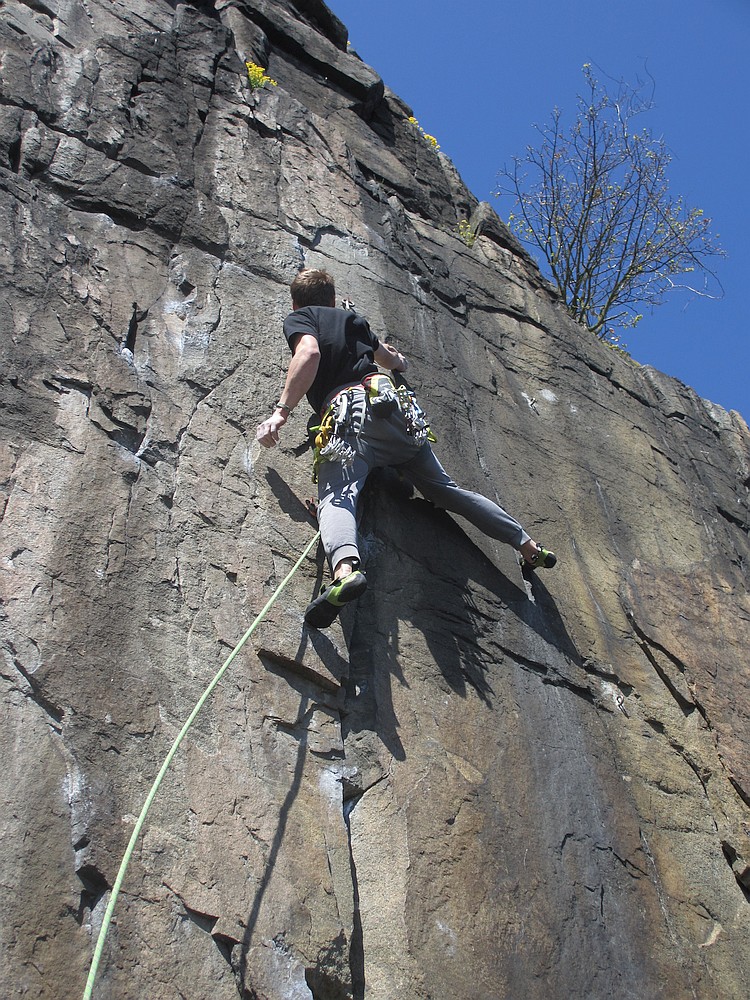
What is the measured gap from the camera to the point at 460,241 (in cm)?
842

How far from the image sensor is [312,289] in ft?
17.7

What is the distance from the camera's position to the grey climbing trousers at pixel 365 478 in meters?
4.63

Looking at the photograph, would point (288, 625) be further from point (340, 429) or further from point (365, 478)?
point (340, 429)

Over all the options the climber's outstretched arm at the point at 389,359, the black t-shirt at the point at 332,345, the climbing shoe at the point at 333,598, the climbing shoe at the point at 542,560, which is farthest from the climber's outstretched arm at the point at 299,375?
the climbing shoe at the point at 542,560

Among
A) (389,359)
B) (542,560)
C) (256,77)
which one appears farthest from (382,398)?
(256,77)

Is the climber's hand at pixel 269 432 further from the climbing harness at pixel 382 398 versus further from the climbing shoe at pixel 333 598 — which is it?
the climbing shoe at pixel 333 598

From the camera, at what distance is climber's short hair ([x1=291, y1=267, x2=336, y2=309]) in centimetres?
540

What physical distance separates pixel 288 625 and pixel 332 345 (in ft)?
4.96

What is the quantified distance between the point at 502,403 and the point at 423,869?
11.9 feet

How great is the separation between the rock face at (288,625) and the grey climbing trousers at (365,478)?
0.20 meters

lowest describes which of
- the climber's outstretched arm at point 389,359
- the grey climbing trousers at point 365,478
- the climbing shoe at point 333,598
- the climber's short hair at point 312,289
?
the climbing shoe at point 333,598

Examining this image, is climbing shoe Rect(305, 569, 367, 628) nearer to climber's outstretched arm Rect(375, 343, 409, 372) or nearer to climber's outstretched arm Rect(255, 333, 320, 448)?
climber's outstretched arm Rect(255, 333, 320, 448)

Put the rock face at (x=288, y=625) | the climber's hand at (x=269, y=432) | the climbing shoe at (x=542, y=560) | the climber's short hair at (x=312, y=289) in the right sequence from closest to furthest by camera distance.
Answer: the rock face at (x=288, y=625), the climber's hand at (x=269, y=432), the climber's short hair at (x=312, y=289), the climbing shoe at (x=542, y=560)

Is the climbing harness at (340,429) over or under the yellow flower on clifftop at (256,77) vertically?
under
